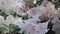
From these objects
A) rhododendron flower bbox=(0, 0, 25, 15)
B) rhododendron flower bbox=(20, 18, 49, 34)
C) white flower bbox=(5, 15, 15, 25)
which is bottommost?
rhododendron flower bbox=(20, 18, 49, 34)

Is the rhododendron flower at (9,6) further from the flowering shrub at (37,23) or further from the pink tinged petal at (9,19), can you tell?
the pink tinged petal at (9,19)

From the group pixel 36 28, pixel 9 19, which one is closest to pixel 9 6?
pixel 9 19

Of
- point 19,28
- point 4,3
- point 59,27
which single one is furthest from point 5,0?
point 59,27

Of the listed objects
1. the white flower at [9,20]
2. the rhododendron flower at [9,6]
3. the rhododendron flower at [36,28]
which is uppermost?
the rhododendron flower at [9,6]

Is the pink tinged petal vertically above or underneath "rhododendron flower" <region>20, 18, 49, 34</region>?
above

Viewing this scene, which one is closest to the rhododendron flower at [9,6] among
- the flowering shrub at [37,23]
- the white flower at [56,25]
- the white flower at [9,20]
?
the flowering shrub at [37,23]

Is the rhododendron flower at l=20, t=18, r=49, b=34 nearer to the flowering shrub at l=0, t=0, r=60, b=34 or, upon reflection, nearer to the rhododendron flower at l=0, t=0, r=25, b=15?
the flowering shrub at l=0, t=0, r=60, b=34

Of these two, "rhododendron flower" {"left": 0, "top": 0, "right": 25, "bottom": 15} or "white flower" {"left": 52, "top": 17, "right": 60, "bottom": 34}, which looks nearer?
"white flower" {"left": 52, "top": 17, "right": 60, "bottom": 34}

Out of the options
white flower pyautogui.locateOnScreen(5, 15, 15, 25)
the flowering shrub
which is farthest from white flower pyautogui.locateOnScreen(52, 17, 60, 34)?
white flower pyautogui.locateOnScreen(5, 15, 15, 25)

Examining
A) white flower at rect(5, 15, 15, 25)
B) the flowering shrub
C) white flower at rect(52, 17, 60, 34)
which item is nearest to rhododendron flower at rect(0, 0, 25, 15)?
the flowering shrub

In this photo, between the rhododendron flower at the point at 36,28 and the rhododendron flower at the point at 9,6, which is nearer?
the rhododendron flower at the point at 36,28

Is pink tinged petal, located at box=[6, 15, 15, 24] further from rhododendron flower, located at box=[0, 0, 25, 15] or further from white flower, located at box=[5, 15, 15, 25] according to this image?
rhododendron flower, located at box=[0, 0, 25, 15]

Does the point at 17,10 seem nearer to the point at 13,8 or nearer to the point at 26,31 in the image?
the point at 13,8

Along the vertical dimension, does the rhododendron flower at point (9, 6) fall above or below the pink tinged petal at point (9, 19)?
above
